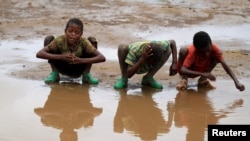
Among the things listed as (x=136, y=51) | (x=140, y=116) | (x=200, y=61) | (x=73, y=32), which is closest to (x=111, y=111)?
(x=140, y=116)

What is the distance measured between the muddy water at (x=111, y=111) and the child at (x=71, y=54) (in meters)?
0.20

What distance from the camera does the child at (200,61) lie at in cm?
589

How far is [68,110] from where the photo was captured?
5035 millimetres

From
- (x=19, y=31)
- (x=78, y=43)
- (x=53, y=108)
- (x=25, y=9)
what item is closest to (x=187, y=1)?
(x=25, y=9)

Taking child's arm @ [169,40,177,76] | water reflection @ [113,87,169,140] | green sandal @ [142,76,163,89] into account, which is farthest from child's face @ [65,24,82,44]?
child's arm @ [169,40,177,76]

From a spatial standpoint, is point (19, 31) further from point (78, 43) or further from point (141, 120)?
point (141, 120)

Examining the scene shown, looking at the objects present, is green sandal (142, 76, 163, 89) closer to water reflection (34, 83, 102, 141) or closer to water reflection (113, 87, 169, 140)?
water reflection (113, 87, 169, 140)

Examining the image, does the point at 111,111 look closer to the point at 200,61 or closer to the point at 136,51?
the point at 136,51

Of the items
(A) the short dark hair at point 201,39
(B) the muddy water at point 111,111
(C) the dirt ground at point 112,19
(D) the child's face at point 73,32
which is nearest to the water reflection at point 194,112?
(B) the muddy water at point 111,111

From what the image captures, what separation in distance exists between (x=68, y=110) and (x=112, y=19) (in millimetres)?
6575

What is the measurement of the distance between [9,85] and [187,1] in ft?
32.8

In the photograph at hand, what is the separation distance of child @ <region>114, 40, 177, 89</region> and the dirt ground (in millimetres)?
318

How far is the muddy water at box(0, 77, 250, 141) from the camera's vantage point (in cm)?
436

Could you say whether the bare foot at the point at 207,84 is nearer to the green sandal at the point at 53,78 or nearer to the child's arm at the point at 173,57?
the child's arm at the point at 173,57
